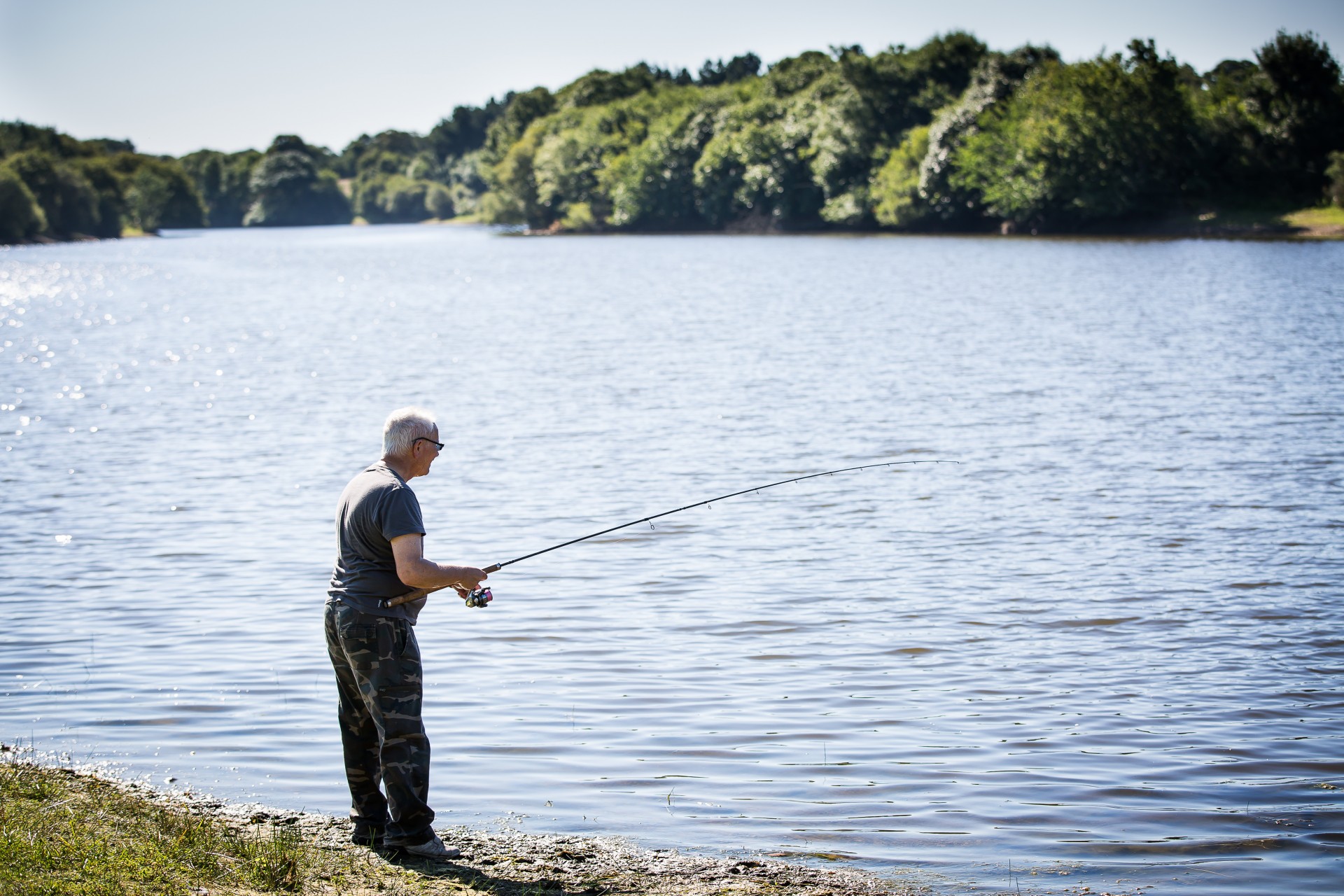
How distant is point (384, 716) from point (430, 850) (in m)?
0.67

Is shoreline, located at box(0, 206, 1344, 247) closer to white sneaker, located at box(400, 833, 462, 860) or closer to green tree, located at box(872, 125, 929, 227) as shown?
green tree, located at box(872, 125, 929, 227)

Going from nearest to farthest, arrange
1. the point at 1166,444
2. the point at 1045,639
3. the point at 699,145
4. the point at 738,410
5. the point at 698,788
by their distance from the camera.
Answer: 1. the point at 698,788
2. the point at 1045,639
3. the point at 1166,444
4. the point at 738,410
5. the point at 699,145

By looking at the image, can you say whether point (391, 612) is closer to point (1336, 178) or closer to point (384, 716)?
point (384, 716)

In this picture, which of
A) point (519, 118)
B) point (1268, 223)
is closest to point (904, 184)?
point (1268, 223)

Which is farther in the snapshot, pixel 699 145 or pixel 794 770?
pixel 699 145

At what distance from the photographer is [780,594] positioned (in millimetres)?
11156

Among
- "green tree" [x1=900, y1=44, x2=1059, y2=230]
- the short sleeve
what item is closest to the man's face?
the short sleeve

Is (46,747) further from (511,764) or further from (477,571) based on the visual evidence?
(477,571)

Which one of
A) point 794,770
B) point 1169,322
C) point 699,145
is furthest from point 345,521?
point 699,145

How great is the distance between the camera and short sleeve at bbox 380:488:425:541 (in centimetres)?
558

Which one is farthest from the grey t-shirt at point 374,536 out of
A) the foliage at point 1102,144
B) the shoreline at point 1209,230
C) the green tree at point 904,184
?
the green tree at point 904,184

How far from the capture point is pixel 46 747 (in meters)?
7.62

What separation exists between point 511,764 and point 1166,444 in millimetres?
13090

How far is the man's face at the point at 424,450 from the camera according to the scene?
5836 mm
